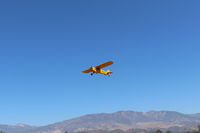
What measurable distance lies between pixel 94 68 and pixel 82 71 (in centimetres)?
627

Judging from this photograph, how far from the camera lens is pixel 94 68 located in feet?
325

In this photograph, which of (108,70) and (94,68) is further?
(108,70)

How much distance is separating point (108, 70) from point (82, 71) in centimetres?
1143

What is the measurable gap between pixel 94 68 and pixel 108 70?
10174mm

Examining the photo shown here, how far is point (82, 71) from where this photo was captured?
103 meters

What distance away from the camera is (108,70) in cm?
10762
